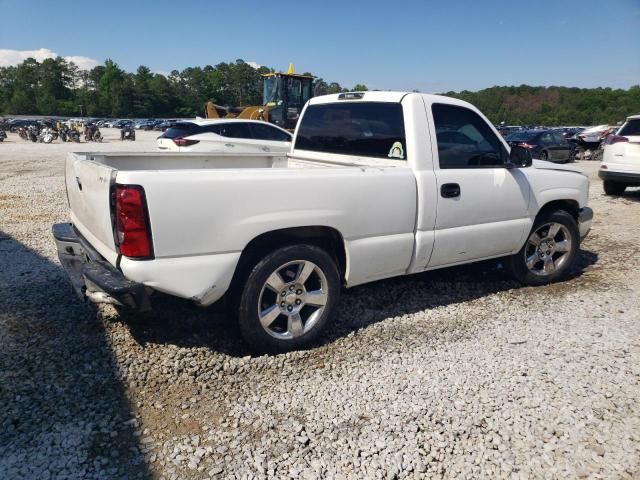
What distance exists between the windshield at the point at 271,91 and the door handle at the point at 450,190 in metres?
17.4

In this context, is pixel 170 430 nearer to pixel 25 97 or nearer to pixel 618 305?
pixel 618 305

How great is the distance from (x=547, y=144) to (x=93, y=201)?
1941 cm

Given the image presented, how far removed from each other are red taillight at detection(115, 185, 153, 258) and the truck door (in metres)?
2.25

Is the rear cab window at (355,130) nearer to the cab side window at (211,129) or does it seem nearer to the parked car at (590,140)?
the cab side window at (211,129)

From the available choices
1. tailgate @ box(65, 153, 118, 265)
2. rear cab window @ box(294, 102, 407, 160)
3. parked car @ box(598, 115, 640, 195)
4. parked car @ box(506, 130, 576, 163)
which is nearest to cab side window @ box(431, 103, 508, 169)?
rear cab window @ box(294, 102, 407, 160)

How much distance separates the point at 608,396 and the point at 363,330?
1717 mm

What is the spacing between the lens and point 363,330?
12.4ft

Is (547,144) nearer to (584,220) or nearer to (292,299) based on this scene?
(584,220)

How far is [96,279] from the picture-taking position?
9.11 ft

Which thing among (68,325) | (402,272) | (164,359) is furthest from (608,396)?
(68,325)

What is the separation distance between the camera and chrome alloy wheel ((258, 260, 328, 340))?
3.25 meters

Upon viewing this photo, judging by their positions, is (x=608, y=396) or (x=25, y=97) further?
(x=25, y=97)

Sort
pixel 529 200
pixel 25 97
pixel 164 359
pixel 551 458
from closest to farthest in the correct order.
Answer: pixel 551 458
pixel 164 359
pixel 529 200
pixel 25 97

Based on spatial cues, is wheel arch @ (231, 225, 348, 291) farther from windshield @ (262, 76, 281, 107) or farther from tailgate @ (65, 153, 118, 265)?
windshield @ (262, 76, 281, 107)
